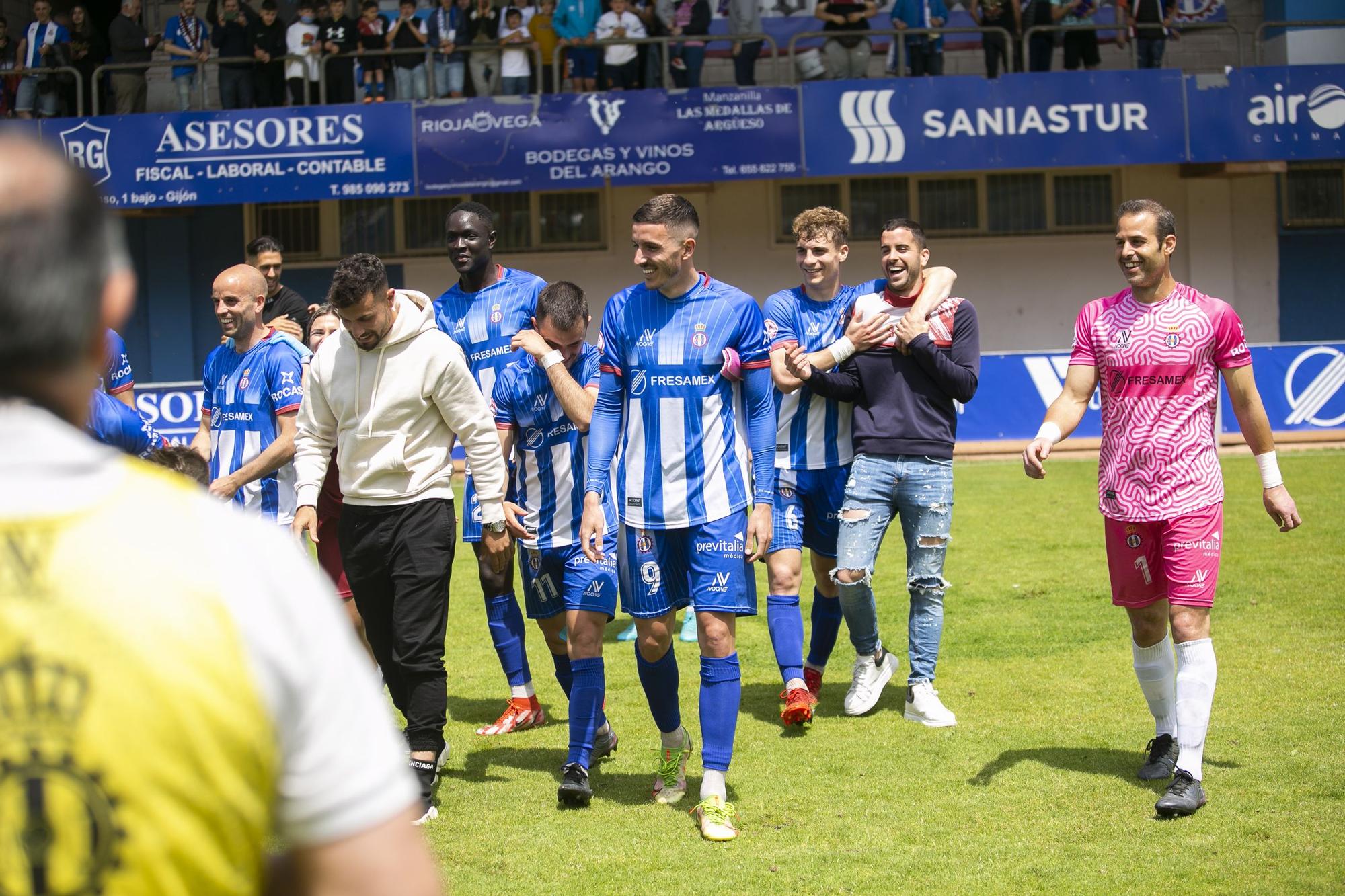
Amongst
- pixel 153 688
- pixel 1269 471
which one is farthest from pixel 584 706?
pixel 153 688

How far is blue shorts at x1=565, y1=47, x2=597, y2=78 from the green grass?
39.2 ft

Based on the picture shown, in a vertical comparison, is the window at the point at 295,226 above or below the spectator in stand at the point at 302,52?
below

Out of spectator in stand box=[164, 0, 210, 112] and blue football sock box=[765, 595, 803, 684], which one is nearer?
blue football sock box=[765, 595, 803, 684]

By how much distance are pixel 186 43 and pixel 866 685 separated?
57.4 ft

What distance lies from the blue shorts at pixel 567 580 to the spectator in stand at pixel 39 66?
16734mm

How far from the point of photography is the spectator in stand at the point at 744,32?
65.3 feet

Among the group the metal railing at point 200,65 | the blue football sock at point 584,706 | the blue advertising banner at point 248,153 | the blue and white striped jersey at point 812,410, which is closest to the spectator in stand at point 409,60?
the blue advertising banner at point 248,153

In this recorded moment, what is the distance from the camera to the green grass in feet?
15.3

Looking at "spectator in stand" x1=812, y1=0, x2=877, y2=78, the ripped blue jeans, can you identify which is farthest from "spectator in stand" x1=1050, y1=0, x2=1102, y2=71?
the ripped blue jeans

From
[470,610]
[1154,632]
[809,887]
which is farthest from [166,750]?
[470,610]

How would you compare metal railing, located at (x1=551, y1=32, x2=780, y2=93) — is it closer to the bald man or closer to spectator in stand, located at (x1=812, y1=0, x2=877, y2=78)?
spectator in stand, located at (x1=812, y1=0, x2=877, y2=78)

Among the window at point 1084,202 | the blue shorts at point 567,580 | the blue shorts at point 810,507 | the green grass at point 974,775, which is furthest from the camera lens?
the window at point 1084,202

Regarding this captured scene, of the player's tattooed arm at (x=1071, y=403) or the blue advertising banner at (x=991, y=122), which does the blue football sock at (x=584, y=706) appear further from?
the blue advertising banner at (x=991, y=122)

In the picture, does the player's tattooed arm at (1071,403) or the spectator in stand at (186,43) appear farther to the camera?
the spectator in stand at (186,43)
